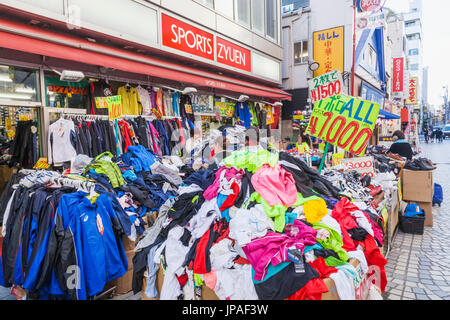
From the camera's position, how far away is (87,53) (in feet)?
17.8

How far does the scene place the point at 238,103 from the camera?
10398 mm

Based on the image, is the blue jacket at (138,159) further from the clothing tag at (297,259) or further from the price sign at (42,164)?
the clothing tag at (297,259)

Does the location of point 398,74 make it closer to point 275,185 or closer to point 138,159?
point 138,159

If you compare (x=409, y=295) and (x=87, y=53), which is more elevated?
(x=87, y=53)

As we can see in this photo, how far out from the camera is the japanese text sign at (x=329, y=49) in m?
12.9

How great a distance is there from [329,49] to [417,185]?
926cm

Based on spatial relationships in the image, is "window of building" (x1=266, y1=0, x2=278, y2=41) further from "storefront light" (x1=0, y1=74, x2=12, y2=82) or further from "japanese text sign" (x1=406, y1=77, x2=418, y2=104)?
"japanese text sign" (x1=406, y1=77, x2=418, y2=104)

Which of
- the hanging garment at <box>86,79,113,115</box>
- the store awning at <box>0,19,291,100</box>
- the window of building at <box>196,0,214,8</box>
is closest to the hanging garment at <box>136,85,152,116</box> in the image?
the store awning at <box>0,19,291,100</box>

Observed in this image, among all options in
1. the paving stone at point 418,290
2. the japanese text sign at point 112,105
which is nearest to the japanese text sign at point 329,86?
the japanese text sign at point 112,105

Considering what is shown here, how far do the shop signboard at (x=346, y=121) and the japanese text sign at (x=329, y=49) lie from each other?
33.0ft

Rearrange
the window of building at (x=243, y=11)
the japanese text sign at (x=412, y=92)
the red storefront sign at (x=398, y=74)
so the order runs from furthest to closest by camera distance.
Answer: the japanese text sign at (x=412, y=92) → the red storefront sign at (x=398, y=74) → the window of building at (x=243, y=11)

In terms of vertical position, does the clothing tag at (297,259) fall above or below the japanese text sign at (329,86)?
below

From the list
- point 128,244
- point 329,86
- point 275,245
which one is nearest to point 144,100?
point 128,244

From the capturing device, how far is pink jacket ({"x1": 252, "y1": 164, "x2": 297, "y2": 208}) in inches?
104
